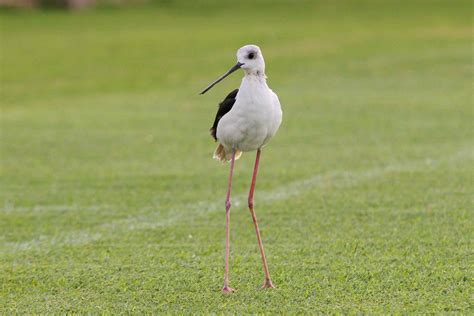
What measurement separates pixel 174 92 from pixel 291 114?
4.03m

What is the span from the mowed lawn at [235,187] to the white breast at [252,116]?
97cm

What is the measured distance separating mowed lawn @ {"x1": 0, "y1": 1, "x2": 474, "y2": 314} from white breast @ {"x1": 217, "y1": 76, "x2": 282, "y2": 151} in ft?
3.17

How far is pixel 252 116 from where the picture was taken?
241 inches

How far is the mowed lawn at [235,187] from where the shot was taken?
6.48 m

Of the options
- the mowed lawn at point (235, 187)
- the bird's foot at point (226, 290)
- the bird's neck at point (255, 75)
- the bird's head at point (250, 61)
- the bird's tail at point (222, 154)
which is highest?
the bird's head at point (250, 61)

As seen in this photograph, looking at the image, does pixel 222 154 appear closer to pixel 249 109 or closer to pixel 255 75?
pixel 249 109

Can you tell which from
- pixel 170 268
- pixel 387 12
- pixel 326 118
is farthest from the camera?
pixel 387 12

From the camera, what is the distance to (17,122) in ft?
49.9

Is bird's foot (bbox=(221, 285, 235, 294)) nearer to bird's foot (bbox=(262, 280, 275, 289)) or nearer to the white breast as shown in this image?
bird's foot (bbox=(262, 280, 275, 289))

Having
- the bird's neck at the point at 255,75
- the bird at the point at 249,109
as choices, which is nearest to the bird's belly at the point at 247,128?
the bird at the point at 249,109

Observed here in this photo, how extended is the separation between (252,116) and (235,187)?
4232 millimetres

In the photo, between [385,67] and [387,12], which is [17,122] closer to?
[385,67]

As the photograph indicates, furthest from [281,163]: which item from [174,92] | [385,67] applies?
[385,67]

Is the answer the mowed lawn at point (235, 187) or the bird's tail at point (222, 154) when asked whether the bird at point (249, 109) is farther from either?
the mowed lawn at point (235, 187)
